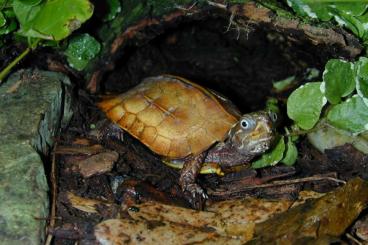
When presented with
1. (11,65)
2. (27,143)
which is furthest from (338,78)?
(11,65)

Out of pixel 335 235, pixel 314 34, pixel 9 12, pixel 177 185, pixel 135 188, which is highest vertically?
pixel 314 34

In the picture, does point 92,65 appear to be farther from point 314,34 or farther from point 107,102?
point 314,34

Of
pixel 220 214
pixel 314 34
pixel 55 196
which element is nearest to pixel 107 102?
pixel 55 196

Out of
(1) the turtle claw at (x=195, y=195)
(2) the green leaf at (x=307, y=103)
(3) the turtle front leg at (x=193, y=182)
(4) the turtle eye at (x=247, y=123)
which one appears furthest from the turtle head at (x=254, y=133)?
(1) the turtle claw at (x=195, y=195)

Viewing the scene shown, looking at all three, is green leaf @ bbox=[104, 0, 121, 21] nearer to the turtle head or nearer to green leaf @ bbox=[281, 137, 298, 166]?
the turtle head

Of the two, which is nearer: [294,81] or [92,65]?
[92,65]
